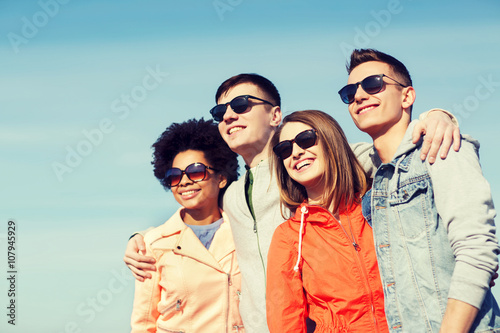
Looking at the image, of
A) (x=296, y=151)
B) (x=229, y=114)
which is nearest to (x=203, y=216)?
(x=229, y=114)

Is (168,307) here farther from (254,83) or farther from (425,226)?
(425,226)

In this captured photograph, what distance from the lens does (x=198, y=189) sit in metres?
6.32

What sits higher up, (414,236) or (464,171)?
(464,171)

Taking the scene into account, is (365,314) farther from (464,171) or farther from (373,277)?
(464,171)

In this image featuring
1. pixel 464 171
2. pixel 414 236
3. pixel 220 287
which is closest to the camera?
pixel 464 171

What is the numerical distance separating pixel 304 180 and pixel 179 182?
213 centimetres

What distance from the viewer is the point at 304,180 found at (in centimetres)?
476

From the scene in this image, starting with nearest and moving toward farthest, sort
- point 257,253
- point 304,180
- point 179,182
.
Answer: point 304,180, point 257,253, point 179,182

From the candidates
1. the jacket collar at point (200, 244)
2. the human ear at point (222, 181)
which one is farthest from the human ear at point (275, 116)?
the jacket collar at point (200, 244)

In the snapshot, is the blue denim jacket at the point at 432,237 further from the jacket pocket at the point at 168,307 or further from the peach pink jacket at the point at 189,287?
the jacket pocket at the point at 168,307

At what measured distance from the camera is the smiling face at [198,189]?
633 centimetres

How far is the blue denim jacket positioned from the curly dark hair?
8.90ft

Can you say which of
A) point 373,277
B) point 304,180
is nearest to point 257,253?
point 304,180

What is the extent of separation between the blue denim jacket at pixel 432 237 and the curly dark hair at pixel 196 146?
8.90 ft
